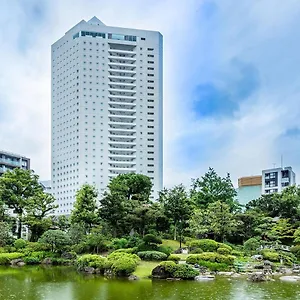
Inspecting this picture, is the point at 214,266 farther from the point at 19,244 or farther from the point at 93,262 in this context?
the point at 19,244

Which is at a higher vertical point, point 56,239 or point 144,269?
point 56,239

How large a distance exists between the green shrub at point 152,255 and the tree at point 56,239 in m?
7.46

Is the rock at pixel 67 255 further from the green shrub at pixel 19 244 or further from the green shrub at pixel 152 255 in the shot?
the green shrub at pixel 152 255

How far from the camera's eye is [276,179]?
67.1 meters

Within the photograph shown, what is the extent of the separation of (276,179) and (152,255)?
161 feet

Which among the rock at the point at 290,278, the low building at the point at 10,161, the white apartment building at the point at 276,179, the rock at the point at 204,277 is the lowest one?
the rock at the point at 204,277

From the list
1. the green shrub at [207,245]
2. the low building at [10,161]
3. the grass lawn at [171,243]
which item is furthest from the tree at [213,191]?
the low building at [10,161]

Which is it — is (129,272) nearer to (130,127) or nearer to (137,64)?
(130,127)

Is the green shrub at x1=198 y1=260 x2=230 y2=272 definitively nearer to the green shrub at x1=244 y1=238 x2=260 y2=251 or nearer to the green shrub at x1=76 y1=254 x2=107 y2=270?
the green shrub at x1=76 y1=254 x2=107 y2=270

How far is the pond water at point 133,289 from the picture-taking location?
46.4 feet

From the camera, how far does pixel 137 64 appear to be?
234 feet

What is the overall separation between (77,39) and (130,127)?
18.4 meters

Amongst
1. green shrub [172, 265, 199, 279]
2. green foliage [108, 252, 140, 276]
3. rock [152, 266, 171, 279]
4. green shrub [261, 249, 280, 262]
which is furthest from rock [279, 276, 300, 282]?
green foliage [108, 252, 140, 276]

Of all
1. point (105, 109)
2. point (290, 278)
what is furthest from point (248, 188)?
point (290, 278)
